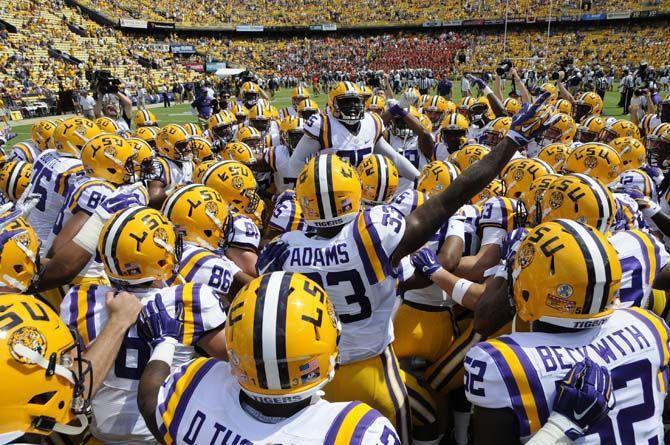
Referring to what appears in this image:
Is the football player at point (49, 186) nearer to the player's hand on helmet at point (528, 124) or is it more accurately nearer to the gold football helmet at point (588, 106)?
the player's hand on helmet at point (528, 124)

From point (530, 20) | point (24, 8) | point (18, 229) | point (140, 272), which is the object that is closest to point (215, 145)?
point (18, 229)

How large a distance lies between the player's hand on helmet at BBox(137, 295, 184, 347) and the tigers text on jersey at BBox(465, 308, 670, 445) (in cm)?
148

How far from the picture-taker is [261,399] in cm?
201

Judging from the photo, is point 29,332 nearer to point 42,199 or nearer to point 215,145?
point 42,199

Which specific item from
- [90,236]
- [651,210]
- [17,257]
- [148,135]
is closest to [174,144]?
[148,135]

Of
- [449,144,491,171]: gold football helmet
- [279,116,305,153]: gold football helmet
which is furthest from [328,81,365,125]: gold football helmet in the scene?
[279,116,305,153]: gold football helmet

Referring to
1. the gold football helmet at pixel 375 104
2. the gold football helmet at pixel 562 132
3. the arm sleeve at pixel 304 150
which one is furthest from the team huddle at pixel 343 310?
the gold football helmet at pixel 375 104

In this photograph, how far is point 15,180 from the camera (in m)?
6.48

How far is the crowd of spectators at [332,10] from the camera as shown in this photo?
51.9m

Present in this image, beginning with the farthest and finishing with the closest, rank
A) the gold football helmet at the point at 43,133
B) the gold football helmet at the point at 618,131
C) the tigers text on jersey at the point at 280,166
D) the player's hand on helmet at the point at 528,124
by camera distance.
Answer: the gold football helmet at the point at 618,131
the gold football helmet at the point at 43,133
the tigers text on jersey at the point at 280,166
the player's hand on helmet at the point at 528,124

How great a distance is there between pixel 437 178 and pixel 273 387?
12.0 ft

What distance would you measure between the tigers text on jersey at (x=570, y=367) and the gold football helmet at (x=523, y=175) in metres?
3.17

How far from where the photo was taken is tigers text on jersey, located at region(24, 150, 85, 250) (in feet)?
19.0

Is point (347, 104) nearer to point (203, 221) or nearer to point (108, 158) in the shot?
point (203, 221)
